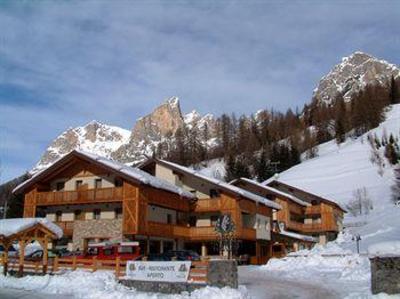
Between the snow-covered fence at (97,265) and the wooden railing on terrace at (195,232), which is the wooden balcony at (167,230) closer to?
the wooden railing on terrace at (195,232)

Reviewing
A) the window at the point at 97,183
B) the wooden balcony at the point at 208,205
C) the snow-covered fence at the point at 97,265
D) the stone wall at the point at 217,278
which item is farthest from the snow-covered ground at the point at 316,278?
the window at the point at 97,183

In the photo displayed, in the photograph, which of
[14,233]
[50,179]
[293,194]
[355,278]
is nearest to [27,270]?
[14,233]

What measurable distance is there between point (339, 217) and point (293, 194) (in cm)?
659

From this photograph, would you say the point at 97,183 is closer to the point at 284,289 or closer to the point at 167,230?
the point at 167,230

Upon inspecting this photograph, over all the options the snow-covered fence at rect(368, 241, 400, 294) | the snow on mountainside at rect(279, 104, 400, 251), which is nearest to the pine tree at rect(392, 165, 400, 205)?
the snow on mountainside at rect(279, 104, 400, 251)

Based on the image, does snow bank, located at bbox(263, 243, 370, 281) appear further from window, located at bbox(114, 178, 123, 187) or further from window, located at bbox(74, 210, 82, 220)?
window, located at bbox(74, 210, 82, 220)

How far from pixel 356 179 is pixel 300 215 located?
27.5 metres

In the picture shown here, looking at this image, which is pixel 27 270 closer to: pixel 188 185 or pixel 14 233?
pixel 14 233

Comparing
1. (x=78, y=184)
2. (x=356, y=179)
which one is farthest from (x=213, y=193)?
(x=356, y=179)

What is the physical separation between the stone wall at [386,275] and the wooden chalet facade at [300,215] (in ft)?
140

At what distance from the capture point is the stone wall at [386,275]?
17.0 metres

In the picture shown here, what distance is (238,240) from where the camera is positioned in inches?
1917

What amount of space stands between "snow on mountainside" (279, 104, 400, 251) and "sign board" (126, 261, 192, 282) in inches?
1311

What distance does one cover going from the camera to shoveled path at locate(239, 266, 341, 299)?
71.9 feet
